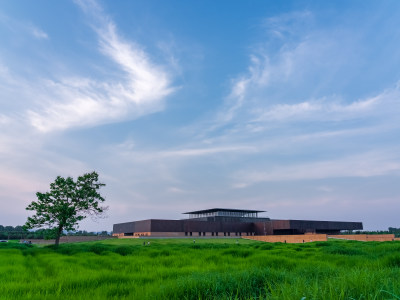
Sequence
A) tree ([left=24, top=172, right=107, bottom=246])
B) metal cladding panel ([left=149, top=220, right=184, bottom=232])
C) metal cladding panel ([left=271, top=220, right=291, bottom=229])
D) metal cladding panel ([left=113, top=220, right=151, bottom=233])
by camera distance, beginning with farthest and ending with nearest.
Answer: metal cladding panel ([left=271, top=220, right=291, bottom=229]) → metal cladding panel ([left=113, top=220, right=151, bottom=233]) → metal cladding panel ([left=149, top=220, right=184, bottom=232]) → tree ([left=24, top=172, right=107, bottom=246])

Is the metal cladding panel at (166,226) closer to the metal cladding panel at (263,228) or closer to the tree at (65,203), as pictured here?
the metal cladding panel at (263,228)

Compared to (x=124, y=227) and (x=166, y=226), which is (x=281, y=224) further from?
(x=124, y=227)

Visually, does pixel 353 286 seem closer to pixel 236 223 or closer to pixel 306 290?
pixel 306 290

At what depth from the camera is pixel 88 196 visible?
114ft

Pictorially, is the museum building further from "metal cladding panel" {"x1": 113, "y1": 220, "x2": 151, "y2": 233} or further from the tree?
the tree

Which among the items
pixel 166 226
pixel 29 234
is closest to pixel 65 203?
pixel 166 226

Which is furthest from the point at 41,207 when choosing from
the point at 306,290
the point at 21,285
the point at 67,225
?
the point at 306,290

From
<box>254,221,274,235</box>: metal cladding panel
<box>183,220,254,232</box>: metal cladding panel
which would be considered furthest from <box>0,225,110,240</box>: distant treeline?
<box>254,221,274,235</box>: metal cladding panel

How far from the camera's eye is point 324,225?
90875 mm

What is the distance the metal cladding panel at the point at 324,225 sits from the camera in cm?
8444

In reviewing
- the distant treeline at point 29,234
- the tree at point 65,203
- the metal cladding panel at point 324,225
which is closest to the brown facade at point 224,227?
the metal cladding panel at point 324,225

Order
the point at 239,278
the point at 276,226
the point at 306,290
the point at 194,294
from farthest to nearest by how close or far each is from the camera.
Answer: the point at 276,226 < the point at 239,278 < the point at 194,294 < the point at 306,290

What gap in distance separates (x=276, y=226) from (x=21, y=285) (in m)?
83.8

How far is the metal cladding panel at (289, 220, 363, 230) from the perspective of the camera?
8444 cm
